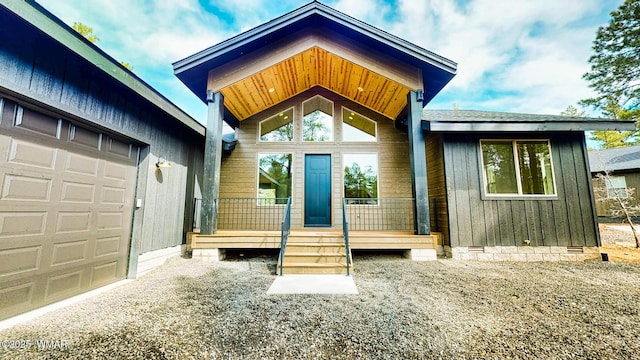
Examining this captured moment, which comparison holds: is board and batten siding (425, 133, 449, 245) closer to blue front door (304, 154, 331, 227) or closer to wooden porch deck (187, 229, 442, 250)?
wooden porch deck (187, 229, 442, 250)

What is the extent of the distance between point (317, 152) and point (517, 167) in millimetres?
4545

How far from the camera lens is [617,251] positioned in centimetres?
529

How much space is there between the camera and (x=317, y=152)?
21.6 feet

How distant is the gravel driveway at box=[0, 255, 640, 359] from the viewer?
1724 mm

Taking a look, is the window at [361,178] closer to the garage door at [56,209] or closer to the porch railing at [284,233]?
the porch railing at [284,233]

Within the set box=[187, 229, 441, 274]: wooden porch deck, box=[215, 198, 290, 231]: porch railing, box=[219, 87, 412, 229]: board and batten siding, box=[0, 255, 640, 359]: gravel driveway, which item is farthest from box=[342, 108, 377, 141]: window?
box=[0, 255, 640, 359]: gravel driveway

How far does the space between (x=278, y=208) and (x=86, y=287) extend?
12.7 feet

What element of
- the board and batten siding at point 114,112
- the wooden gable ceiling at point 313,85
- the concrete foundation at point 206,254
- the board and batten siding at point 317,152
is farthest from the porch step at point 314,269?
the wooden gable ceiling at point 313,85

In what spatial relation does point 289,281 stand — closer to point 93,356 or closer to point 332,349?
point 332,349

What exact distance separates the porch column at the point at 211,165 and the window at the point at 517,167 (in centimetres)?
548

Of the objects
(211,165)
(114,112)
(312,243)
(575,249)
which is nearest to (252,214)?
(211,165)

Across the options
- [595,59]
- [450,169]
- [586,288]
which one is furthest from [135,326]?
[595,59]

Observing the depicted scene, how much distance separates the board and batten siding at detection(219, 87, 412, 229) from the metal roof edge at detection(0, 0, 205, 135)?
273cm

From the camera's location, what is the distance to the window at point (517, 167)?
4.89 meters
